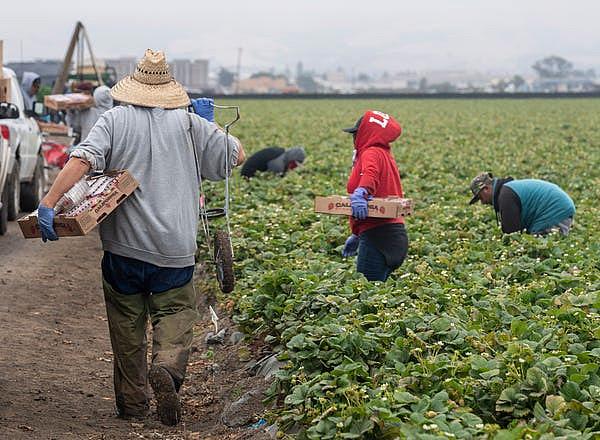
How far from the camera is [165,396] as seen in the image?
20.2ft

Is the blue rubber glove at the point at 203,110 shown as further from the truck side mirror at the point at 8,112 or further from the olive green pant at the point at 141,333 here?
the truck side mirror at the point at 8,112

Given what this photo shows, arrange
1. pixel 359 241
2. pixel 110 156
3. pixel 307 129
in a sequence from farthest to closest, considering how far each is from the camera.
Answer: pixel 307 129
pixel 359 241
pixel 110 156

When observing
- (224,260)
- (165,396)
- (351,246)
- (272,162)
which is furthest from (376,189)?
(272,162)

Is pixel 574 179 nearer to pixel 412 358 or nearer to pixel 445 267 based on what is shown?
pixel 445 267

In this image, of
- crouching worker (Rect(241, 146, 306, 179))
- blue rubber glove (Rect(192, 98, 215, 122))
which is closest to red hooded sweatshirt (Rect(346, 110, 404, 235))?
blue rubber glove (Rect(192, 98, 215, 122))

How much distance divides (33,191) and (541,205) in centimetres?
813

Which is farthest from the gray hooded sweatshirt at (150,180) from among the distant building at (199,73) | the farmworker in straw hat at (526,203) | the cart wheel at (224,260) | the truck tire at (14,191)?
the distant building at (199,73)

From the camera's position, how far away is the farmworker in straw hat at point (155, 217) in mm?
6293

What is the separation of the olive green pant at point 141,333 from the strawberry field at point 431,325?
59cm

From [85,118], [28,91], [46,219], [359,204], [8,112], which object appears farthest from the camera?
[28,91]

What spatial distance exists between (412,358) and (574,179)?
1227 cm

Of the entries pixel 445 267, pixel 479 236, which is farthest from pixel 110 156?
pixel 479 236

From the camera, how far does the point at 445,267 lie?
891 cm

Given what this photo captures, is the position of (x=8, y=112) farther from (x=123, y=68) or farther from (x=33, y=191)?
(x=123, y=68)
